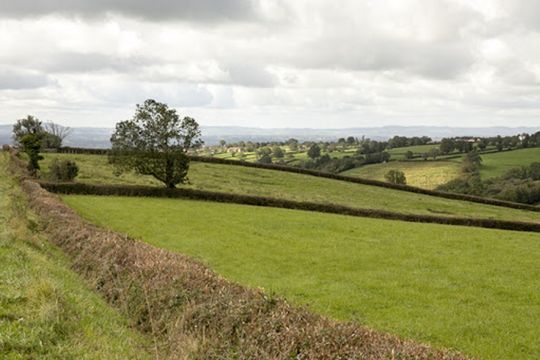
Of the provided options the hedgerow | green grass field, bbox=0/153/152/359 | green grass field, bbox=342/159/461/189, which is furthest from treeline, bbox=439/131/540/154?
green grass field, bbox=0/153/152/359

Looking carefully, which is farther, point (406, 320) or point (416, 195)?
point (416, 195)

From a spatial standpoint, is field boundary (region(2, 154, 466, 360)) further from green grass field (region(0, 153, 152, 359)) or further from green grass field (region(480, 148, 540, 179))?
green grass field (region(480, 148, 540, 179))

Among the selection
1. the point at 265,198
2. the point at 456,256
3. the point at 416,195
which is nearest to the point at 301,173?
the point at 416,195

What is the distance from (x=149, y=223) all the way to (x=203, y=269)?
72.5 feet

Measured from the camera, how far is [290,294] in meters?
18.8

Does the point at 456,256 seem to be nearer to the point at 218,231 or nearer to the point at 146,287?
the point at 218,231

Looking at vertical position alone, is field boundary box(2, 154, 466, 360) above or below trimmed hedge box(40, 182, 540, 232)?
above

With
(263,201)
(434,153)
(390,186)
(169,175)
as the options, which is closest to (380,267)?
(263,201)

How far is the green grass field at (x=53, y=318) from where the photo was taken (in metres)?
9.86

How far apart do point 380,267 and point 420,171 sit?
12567 centimetres

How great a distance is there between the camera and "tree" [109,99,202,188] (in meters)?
56.4

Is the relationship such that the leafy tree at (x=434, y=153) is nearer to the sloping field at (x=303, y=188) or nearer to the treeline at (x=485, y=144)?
the treeline at (x=485, y=144)

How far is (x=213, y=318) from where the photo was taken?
11.4 meters

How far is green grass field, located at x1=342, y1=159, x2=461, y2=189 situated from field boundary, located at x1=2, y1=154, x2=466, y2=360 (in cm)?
11604
